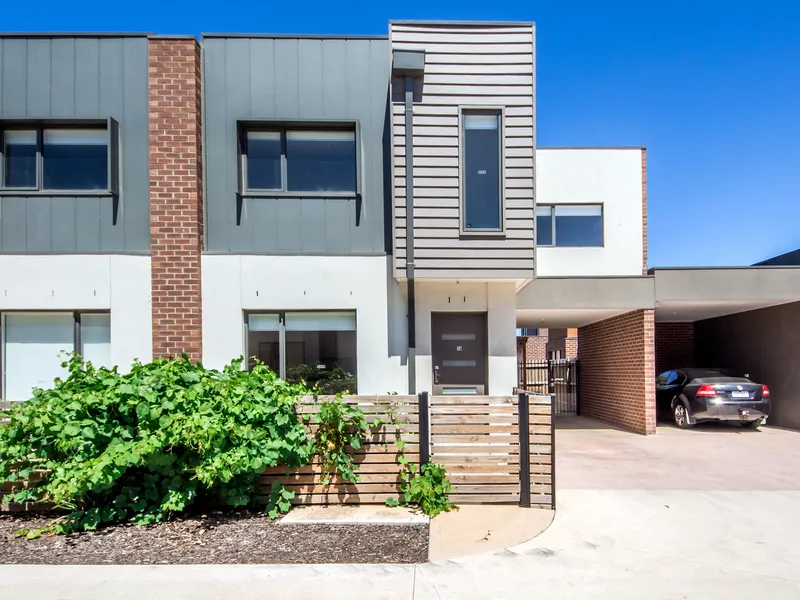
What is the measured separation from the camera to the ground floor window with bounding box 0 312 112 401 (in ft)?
25.5

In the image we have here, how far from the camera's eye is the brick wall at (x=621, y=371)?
11.1 meters

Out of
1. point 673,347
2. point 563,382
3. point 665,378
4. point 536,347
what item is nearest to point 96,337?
point 665,378

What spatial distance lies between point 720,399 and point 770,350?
2203mm

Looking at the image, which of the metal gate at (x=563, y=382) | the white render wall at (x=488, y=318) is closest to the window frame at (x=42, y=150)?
the white render wall at (x=488, y=318)

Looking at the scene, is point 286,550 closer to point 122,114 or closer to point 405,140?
point 405,140

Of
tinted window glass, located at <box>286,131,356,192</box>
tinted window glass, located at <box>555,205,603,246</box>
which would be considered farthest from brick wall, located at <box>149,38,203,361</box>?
tinted window glass, located at <box>555,205,603,246</box>

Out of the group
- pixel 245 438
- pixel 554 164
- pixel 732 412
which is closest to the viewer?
pixel 245 438

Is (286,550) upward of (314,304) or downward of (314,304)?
downward

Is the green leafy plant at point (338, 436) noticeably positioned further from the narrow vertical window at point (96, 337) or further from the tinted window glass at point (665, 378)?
the tinted window glass at point (665, 378)

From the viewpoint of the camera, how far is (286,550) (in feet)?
15.7

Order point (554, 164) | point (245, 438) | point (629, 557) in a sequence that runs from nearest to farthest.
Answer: point (629, 557)
point (245, 438)
point (554, 164)

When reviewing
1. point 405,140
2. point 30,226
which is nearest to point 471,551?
point 405,140

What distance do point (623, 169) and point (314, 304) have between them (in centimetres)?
800

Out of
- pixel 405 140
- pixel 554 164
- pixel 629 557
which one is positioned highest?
pixel 554 164
